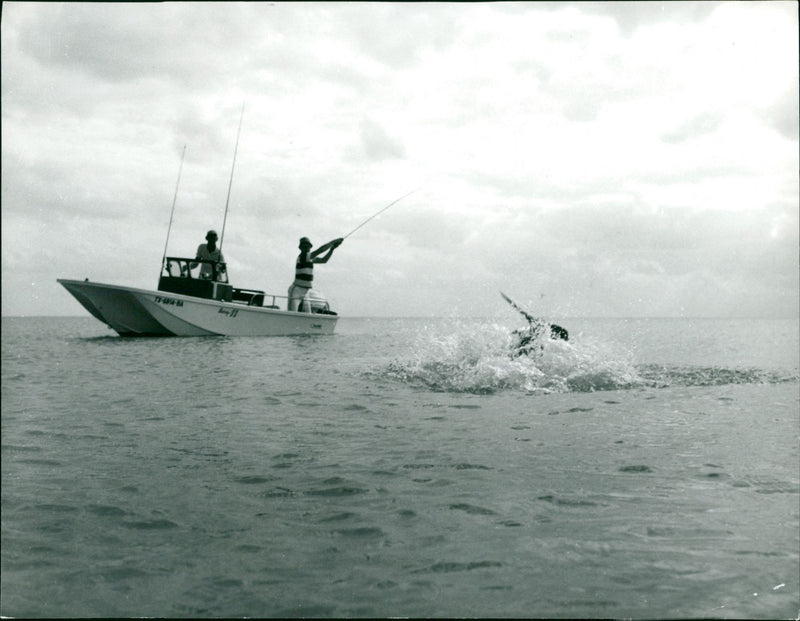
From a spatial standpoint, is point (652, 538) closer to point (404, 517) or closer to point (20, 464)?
point (404, 517)

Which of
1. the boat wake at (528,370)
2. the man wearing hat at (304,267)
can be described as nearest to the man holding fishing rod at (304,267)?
the man wearing hat at (304,267)

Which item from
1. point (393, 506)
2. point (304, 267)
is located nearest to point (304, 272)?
point (304, 267)

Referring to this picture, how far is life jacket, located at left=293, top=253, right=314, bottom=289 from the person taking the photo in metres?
25.1

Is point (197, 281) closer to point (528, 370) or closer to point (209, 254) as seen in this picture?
point (209, 254)

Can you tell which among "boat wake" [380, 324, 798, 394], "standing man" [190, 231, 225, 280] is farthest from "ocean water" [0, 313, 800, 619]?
"standing man" [190, 231, 225, 280]

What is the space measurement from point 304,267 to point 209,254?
3892 millimetres

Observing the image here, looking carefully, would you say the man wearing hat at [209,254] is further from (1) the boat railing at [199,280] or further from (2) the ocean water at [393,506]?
(2) the ocean water at [393,506]

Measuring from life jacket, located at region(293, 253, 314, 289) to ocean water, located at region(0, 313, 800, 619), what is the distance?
15525 mm

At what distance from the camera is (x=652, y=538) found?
3.88 meters

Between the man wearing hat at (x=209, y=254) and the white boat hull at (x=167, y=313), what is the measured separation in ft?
4.14

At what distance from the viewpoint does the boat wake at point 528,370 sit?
1177 centimetres

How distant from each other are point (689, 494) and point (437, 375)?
820 centimetres

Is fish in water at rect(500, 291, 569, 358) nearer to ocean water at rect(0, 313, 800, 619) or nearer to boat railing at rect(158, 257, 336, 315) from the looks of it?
ocean water at rect(0, 313, 800, 619)

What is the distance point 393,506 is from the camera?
14.6ft
